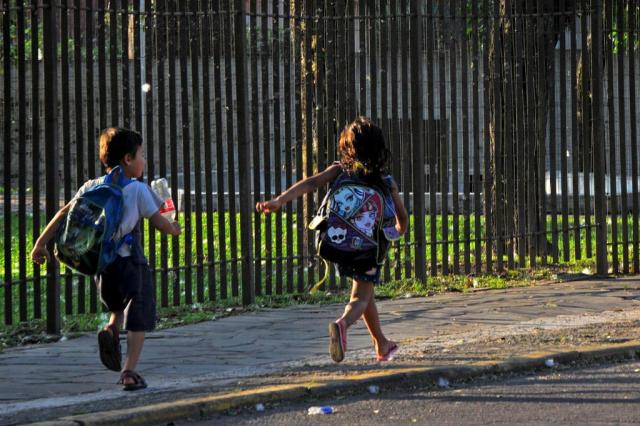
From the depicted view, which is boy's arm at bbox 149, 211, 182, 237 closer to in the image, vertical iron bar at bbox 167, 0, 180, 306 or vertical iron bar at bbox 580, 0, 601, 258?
vertical iron bar at bbox 167, 0, 180, 306

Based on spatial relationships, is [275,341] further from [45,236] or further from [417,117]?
[417,117]

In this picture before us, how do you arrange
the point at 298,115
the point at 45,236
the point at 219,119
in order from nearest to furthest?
the point at 45,236, the point at 219,119, the point at 298,115

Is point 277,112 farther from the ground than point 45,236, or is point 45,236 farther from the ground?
point 277,112

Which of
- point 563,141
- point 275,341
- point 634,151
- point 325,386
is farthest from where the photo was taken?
point 634,151

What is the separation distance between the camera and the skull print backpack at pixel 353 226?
24.1 feet

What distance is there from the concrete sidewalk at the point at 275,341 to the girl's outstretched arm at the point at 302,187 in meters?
0.94

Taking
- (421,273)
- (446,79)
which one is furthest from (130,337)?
(446,79)

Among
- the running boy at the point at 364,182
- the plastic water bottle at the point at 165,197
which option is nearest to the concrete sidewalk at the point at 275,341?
the running boy at the point at 364,182

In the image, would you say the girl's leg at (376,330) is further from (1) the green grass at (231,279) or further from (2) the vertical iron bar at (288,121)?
(2) the vertical iron bar at (288,121)

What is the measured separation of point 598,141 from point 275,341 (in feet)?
15.3

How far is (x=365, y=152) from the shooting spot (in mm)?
7395

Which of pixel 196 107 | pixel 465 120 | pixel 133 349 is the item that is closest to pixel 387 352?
pixel 133 349

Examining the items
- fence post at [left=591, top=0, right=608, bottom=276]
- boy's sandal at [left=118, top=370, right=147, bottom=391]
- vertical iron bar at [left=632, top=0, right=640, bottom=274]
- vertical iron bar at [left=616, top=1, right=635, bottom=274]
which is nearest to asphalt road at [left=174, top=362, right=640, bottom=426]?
boy's sandal at [left=118, top=370, right=147, bottom=391]

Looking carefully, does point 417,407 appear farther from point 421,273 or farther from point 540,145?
point 540,145
